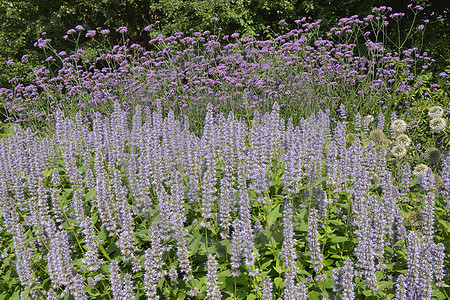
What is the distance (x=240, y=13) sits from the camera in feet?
46.6

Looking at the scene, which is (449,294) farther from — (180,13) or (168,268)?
(180,13)

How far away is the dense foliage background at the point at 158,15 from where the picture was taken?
13648mm

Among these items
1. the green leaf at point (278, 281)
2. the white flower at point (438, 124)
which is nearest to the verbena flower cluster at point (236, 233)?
the green leaf at point (278, 281)

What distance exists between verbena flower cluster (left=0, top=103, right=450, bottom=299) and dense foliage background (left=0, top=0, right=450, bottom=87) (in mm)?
9443

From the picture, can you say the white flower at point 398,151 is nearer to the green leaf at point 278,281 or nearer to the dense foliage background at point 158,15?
the green leaf at point 278,281

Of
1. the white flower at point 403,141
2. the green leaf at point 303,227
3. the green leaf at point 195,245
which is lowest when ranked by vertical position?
the green leaf at point 195,245

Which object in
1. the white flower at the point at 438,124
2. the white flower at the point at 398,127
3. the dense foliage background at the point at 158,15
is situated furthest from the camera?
the dense foliage background at the point at 158,15

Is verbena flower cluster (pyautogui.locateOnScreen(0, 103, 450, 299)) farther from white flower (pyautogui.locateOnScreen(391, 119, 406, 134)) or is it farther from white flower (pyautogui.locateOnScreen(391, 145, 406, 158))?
white flower (pyautogui.locateOnScreen(391, 119, 406, 134))

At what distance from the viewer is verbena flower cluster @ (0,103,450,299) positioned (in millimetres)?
2711

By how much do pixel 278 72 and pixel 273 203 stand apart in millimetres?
5730

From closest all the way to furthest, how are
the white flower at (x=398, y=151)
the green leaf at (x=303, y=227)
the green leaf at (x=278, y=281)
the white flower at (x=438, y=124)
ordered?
the green leaf at (x=278, y=281) < the green leaf at (x=303, y=227) < the white flower at (x=398, y=151) < the white flower at (x=438, y=124)

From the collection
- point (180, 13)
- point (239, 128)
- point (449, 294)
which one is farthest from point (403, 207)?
point (180, 13)

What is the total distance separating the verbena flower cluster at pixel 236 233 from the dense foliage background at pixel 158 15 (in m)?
9.44

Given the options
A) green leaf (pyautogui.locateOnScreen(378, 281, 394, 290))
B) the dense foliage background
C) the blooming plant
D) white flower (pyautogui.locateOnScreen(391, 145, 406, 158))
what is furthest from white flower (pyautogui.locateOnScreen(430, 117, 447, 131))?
the dense foliage background
